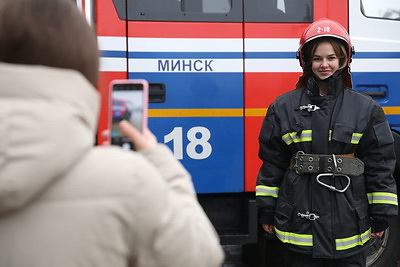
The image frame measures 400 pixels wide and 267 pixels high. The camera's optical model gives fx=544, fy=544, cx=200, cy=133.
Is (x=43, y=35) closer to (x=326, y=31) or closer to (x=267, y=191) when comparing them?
(x=267, y=191)

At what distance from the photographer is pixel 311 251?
2.48 m

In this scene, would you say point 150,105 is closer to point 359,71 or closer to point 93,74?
point 359,71

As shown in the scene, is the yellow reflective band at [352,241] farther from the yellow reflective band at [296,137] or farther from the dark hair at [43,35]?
the dark hair at [43,35]

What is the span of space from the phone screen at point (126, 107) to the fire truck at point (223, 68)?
7.17 feet

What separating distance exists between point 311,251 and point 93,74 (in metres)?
1.74

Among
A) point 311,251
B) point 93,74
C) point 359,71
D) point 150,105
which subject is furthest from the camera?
point 359,71

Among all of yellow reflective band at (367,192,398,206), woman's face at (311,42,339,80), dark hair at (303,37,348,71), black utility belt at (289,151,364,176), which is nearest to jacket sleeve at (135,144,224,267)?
black utility belt at (289,151,364,176)

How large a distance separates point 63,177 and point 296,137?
5.71ft

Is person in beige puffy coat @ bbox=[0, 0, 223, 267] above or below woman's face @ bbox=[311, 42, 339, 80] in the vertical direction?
below

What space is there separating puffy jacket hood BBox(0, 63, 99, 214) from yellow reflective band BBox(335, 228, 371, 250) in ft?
5.80

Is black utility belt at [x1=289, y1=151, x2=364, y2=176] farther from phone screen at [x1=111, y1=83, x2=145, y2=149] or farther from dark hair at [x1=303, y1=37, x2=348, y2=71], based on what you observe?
phone screen at [x1=111, y1=83, x2=145, y2=149]

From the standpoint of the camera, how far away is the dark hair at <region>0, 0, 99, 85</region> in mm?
969

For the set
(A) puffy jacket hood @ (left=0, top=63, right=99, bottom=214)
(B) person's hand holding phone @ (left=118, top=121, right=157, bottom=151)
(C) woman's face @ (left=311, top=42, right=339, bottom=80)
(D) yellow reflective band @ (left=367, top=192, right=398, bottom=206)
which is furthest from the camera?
(C) woman's face @ (left=311, top=42, right=339, bottom=80)

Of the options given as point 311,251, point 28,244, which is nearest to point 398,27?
point 311,251
